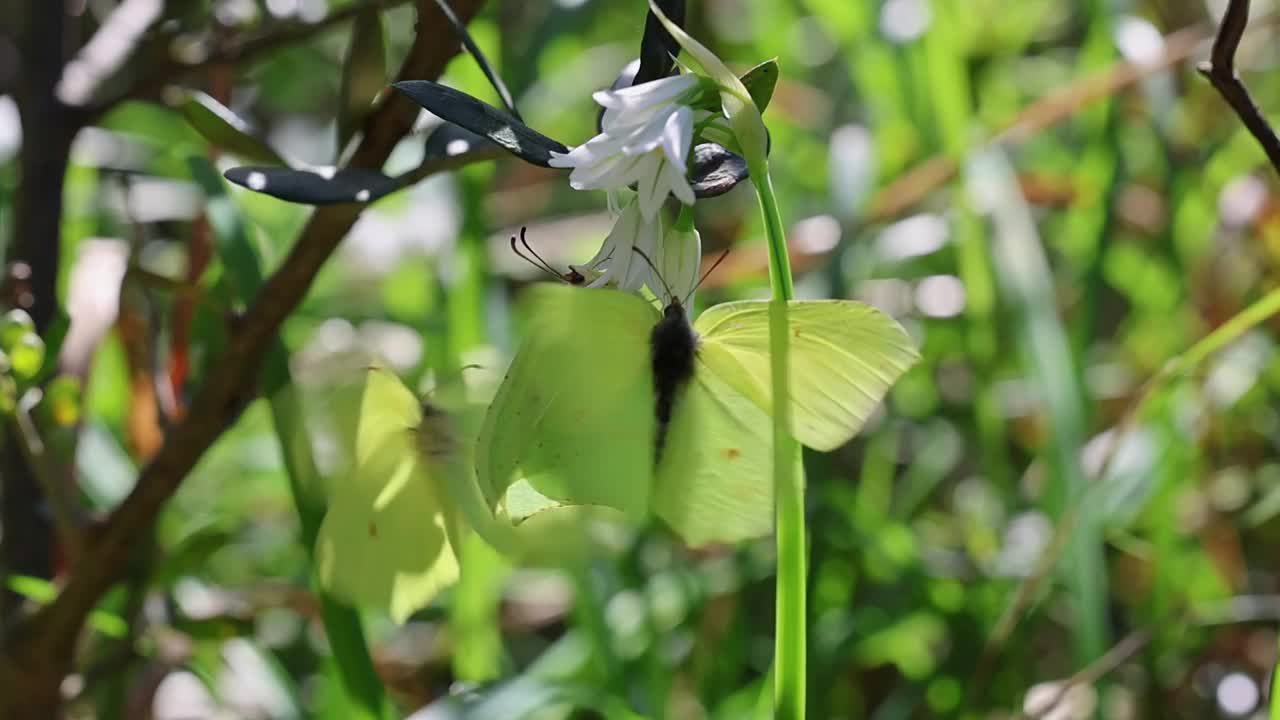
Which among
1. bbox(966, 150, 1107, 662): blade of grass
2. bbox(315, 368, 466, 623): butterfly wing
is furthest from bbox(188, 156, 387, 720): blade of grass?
bbox(966, 150, 1107, 662): blade of grass

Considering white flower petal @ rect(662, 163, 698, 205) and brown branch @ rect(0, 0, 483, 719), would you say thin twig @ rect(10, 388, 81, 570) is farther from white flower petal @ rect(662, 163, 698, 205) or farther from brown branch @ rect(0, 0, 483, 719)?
white flower petal @ rect(662, 163, 698, 205)

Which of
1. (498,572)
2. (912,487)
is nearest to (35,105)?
(498,572)

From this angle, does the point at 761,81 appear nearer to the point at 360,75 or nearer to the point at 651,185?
the point at 651,185

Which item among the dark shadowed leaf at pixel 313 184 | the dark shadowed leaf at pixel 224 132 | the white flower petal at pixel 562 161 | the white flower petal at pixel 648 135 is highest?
the white flower petal at pixel 648 135

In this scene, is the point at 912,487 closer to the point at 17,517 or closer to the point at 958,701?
the point at 958,701

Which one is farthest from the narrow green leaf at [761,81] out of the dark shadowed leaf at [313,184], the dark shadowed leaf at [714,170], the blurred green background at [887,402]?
the blurred green background at [887,402]

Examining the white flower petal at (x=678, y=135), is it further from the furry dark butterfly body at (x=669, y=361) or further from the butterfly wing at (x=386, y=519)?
the butterfly wing at (x=386, y=519)

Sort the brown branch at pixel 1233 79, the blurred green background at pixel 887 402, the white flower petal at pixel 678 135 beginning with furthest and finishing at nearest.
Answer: the blurred green background at pixel 887 402 → the brown branch at pixel 1233 79 → the white flower petal at pixel 678 135
